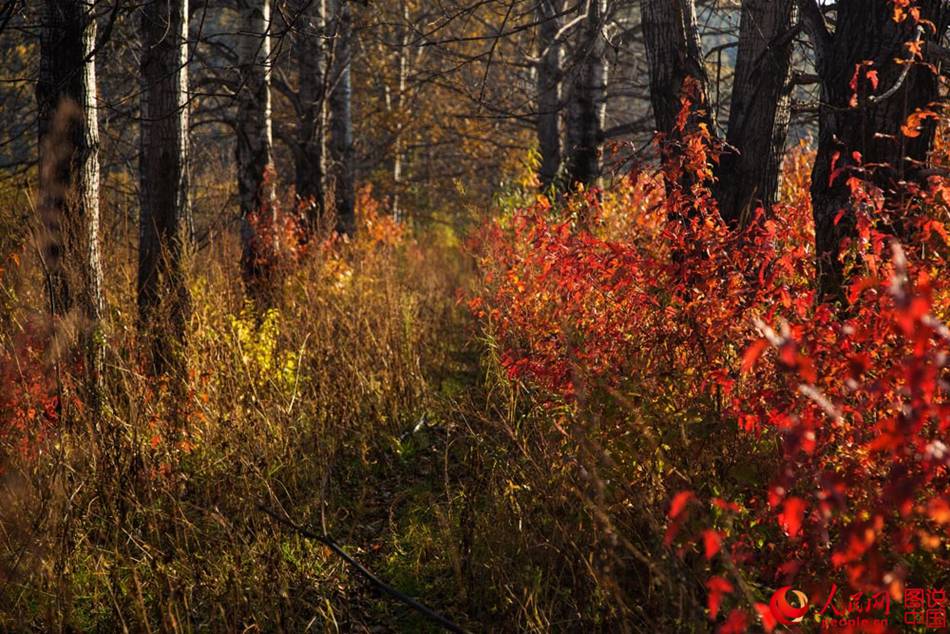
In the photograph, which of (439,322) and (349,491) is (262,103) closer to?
(439,322)

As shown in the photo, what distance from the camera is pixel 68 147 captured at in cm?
425

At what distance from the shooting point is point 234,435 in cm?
359

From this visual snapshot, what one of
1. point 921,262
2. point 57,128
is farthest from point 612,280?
point 57,128

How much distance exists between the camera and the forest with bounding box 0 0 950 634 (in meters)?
2.16

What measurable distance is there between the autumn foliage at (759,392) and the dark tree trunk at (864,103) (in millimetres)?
154

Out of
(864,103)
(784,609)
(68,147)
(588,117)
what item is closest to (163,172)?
(68,147)

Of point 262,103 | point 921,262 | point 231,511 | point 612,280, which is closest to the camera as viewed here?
point 921,262

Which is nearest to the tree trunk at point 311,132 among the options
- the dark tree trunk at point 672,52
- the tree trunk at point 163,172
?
the tree trunk at point 163,172

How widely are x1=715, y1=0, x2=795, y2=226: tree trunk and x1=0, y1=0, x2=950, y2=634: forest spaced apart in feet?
0.06

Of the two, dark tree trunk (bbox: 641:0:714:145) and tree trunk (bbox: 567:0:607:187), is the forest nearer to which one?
dark tree trunk (bbox: 641:0:714:145)

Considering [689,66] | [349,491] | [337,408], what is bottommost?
[349,491]

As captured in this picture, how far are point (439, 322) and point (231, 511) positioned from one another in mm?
4533

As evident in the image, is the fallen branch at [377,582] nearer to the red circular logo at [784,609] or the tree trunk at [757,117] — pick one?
the red circular logo at [784,609]

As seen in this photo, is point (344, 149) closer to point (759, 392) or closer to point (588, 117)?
point (588, 117)
